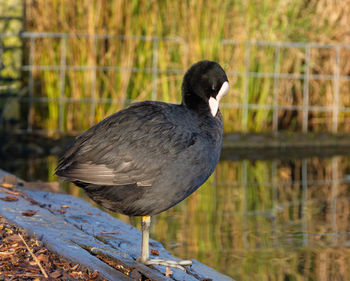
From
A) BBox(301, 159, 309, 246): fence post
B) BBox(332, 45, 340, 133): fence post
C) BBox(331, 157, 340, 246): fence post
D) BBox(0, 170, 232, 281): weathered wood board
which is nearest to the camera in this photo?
BBox(0, 170, 232, 281): weathered wood board

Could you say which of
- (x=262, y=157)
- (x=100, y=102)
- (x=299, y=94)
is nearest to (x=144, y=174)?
(x=262, y=157)

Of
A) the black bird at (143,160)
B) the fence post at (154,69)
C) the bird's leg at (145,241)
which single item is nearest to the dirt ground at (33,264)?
the black bird at (143,160)

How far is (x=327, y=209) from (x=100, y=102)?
538cm

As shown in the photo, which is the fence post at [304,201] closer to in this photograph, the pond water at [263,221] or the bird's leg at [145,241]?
the pond water at [263,221]

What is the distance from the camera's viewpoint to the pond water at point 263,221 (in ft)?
16.9

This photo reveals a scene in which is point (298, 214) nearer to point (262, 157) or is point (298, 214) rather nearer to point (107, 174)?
point (107, 174)

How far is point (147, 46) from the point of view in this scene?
467 inches

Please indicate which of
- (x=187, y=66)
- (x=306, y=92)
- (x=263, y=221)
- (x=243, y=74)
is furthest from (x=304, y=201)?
(x=306, y=92)

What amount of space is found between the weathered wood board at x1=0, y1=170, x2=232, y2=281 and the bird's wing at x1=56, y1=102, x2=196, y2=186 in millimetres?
423

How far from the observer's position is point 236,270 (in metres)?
4.98

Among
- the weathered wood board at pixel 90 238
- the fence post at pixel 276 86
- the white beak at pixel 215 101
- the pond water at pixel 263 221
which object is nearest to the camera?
the weathered wood board at pixel 90 238

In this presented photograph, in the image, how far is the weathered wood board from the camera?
13.2 feet

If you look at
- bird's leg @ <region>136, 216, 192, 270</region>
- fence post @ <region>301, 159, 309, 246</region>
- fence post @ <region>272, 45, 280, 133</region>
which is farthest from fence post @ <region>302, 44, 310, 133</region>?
bird's leg @ <region>136, 216, 192, 270</region>

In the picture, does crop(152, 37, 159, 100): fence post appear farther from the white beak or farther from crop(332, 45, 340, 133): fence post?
the white beak
